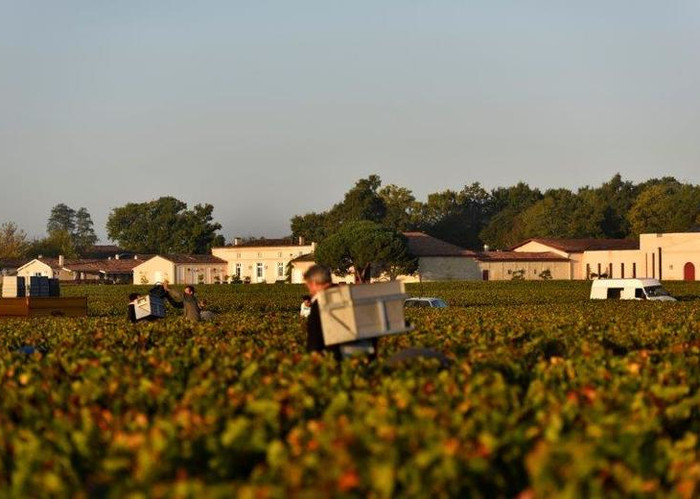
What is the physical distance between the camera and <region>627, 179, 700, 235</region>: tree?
147 metres

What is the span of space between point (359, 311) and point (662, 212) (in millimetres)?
138181

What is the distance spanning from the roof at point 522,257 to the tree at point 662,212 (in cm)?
2198

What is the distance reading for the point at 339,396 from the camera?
31.6 feet

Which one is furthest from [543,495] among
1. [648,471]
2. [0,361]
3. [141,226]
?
[141,226]

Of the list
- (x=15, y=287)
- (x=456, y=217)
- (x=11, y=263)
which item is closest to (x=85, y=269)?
(x=11, y=263)

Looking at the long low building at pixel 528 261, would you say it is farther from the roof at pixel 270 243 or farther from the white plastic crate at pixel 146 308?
the white plastic crate at pixel 146 308

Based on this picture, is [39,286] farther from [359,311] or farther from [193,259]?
[193,259]

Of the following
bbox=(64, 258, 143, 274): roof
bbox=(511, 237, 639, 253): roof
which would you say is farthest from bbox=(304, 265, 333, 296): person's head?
bbox=(64, 258, 143, 274): roof

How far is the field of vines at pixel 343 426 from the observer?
675 cm

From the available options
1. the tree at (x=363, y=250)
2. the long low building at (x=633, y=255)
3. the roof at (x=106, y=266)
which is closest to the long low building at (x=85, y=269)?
the roof at (x=106, y=266)

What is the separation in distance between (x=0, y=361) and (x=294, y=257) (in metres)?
136

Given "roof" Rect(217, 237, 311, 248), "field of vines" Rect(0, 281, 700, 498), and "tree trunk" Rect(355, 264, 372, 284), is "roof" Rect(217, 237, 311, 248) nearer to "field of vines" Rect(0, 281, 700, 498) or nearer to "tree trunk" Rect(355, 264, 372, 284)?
"tree trunk" Rect(355, 264, 372, 284)

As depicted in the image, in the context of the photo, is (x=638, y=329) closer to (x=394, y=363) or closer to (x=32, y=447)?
(x=394, y=363)

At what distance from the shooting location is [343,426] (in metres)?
8.13
